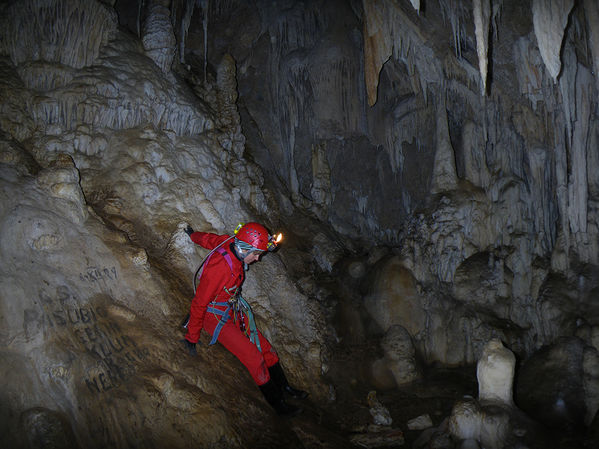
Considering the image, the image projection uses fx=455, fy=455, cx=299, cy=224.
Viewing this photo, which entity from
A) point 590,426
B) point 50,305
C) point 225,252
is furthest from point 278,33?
point 590,426

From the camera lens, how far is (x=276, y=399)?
16.0 ft

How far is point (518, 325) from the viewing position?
7504 millimetres

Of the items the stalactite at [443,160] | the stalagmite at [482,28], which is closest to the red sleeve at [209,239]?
the stalagmite at [482,28]

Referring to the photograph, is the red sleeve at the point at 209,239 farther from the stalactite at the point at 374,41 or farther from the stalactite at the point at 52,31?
the stalactite at the point at 374,41

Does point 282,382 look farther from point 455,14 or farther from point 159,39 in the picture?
point 159,39

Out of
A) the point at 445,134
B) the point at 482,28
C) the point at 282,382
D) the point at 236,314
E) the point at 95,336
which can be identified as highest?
the point at 482,28

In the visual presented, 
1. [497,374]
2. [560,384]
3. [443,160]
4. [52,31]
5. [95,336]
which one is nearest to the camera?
[95,336]

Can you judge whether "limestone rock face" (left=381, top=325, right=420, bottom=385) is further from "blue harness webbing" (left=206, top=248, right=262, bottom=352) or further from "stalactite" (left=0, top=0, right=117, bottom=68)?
"stalactite" (left=0, top=0, right=117, bottom=68)

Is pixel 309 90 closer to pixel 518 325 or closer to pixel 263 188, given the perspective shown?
pixel 263 188

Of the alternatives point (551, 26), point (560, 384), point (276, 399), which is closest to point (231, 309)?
point (276, 399)

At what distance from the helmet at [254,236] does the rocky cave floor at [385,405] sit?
1906 millimetres

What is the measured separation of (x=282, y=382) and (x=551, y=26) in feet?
16.7

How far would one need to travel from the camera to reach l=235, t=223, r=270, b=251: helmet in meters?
4.73

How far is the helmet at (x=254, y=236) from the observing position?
4730 millimetres
